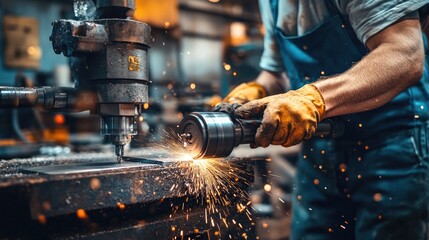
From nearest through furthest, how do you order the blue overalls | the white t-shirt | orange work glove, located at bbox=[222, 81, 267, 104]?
the white t-shirt → the blue overalls → orange work glove, located at bbox=[222, 81, 267, 104]

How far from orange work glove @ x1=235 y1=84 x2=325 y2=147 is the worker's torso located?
0.31 metres

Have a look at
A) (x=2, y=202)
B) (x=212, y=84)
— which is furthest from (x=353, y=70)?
(x=212, y=84)

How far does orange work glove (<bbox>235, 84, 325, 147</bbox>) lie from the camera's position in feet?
4.01

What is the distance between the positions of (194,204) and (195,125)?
0.26 m

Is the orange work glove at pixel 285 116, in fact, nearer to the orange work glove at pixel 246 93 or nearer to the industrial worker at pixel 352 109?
the industrial worker at pixel 352 109

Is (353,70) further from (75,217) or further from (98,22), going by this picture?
(75,217)

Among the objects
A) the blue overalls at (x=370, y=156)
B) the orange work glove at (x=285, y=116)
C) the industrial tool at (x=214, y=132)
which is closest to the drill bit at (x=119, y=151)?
the industrial tool at (x=214, y=132)

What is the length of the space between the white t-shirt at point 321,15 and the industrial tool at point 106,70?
65cm

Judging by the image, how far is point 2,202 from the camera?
0.95 meters

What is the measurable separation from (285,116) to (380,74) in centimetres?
34

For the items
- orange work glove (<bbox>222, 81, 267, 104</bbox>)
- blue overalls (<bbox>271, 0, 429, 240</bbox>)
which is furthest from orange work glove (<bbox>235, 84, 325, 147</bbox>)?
orange work glove (<bbox>222, 81, 267, 104</bbox>)

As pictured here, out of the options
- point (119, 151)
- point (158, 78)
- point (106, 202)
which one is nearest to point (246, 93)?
point (119, 151)

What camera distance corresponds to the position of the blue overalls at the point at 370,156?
4.99ft

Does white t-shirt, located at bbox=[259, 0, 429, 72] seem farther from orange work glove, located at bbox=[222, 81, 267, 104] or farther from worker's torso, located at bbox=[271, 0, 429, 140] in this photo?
orange work glove, located at bbox=[222, 81, 267, 104]
